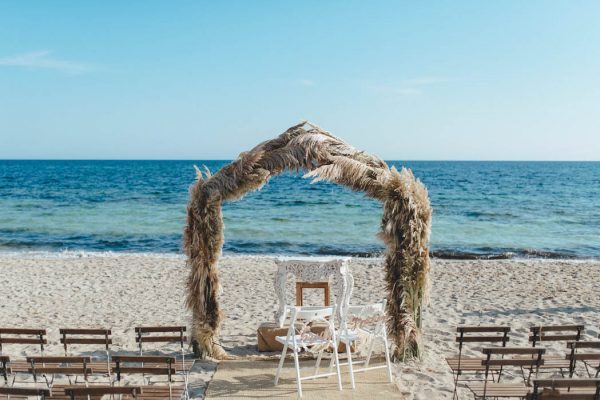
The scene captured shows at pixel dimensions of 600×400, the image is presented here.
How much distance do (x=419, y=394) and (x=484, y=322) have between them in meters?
4.29

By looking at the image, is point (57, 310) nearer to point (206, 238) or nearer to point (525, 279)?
point (206, 238)

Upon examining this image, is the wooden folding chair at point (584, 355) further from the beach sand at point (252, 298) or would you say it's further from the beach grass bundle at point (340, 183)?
the beach grass bundle at point (340, 183)

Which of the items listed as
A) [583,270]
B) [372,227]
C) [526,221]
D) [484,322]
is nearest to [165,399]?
[484,322]

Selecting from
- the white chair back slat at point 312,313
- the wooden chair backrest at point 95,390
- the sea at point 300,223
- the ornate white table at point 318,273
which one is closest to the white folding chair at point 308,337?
the white chair back slat at point 312,313

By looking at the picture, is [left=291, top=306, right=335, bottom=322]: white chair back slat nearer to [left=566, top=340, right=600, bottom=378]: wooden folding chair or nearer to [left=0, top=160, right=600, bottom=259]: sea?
[left=566, top=340, right=600, bottom=378]: wooden folding chair

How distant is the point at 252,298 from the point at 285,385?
5730 mm

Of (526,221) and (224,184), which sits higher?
(224,184)

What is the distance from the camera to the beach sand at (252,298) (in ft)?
29.3

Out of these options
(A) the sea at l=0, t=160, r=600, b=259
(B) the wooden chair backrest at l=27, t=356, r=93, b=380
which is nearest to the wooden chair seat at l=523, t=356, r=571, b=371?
(B) the wooden chair backrest at l=27, t=356, r=93, b=380

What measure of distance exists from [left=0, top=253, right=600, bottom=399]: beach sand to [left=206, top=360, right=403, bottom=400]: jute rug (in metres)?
0.23

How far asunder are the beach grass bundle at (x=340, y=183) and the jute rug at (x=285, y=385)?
0.77 m

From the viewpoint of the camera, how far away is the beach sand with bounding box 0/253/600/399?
8945 mm

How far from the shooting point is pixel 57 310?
11531 millimetres

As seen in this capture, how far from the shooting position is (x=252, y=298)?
41.3 feet
